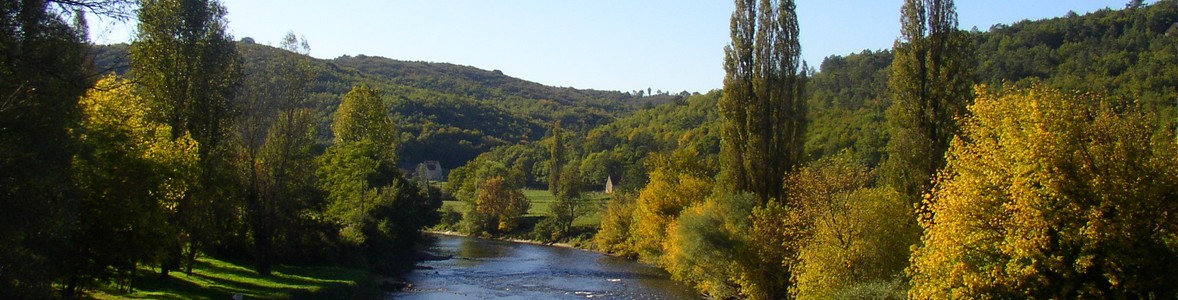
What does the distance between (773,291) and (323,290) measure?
1894cm

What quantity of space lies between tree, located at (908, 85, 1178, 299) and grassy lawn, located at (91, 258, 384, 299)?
22452 millimetres

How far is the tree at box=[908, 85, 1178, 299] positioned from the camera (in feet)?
55.1

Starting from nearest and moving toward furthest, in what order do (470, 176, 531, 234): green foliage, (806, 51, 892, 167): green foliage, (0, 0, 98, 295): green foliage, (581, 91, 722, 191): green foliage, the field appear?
1. (0, 0, 98, 295): green foliage
2. (806, 51, 892, 167): green foliage
3. the field
4. (470, 176, 531, 234): green foliage
5. (581, 91, 722, 191): green foliage

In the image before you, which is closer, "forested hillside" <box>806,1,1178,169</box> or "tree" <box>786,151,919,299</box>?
"tree" <box>786,151,919,299</box>

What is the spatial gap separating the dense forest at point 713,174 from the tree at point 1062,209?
5 cm

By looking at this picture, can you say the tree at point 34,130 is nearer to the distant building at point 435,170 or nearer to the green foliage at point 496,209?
the green foliage at point 496,209

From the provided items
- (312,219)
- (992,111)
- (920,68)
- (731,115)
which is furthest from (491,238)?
(992,111)

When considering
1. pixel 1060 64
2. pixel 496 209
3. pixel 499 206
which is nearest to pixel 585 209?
pixel 499 206

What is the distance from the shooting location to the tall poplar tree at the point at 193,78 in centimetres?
3134

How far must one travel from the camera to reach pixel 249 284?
3195cm

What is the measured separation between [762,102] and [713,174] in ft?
99.6

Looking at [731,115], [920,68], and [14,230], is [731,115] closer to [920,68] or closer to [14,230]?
[920,68]

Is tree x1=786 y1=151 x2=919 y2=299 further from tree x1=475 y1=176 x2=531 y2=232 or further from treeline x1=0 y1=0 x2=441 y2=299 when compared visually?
tree x1=475 y1=176 x2=531 y2=232

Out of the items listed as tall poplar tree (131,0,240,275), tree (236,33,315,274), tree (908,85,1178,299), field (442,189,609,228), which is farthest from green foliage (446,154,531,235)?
tree (908,85,1178,299)
